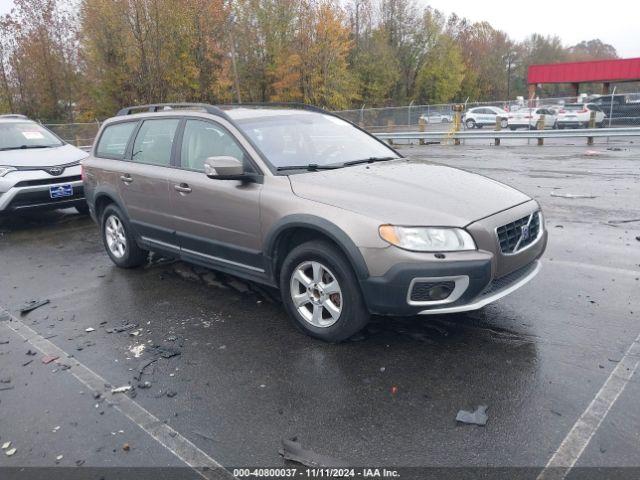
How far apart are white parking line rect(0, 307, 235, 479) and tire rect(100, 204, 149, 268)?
5.60 ft

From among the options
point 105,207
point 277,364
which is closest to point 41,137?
point 105,207

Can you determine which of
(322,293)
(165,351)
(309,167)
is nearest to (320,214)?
(322,293)

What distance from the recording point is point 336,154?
466 cm

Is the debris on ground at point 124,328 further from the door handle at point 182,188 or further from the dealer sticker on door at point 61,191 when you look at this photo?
the dealer sticker on door at point 61,191

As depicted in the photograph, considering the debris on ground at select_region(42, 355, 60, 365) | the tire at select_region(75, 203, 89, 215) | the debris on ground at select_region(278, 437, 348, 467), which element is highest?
the tire at select_region(75, 203, 89, 215)

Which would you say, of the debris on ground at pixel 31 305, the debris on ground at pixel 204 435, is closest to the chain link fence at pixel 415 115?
the debris on ground at pixel 31 305

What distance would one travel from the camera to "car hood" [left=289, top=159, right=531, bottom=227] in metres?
3.50

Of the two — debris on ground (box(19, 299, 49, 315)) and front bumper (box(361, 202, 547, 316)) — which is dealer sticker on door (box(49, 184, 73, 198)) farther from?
front bumper (box(361, 202, 547, 316))

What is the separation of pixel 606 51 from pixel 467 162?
3841 inches

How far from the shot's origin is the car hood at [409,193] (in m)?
3.50

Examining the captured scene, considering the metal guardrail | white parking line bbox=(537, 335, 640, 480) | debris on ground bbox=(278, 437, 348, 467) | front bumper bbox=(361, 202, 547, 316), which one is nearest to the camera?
white parking line bbox=(537, 335, 640, 480)

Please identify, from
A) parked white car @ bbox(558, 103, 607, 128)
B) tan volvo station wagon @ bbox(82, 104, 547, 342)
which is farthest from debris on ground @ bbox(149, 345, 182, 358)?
parked white car @ bbox(558, 103, 607, 128)

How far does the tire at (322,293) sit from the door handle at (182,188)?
1.30 metres

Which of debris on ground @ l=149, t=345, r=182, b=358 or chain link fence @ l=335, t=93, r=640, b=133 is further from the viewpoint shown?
chain link fence @ l=335, t=93, r=640, b=133
